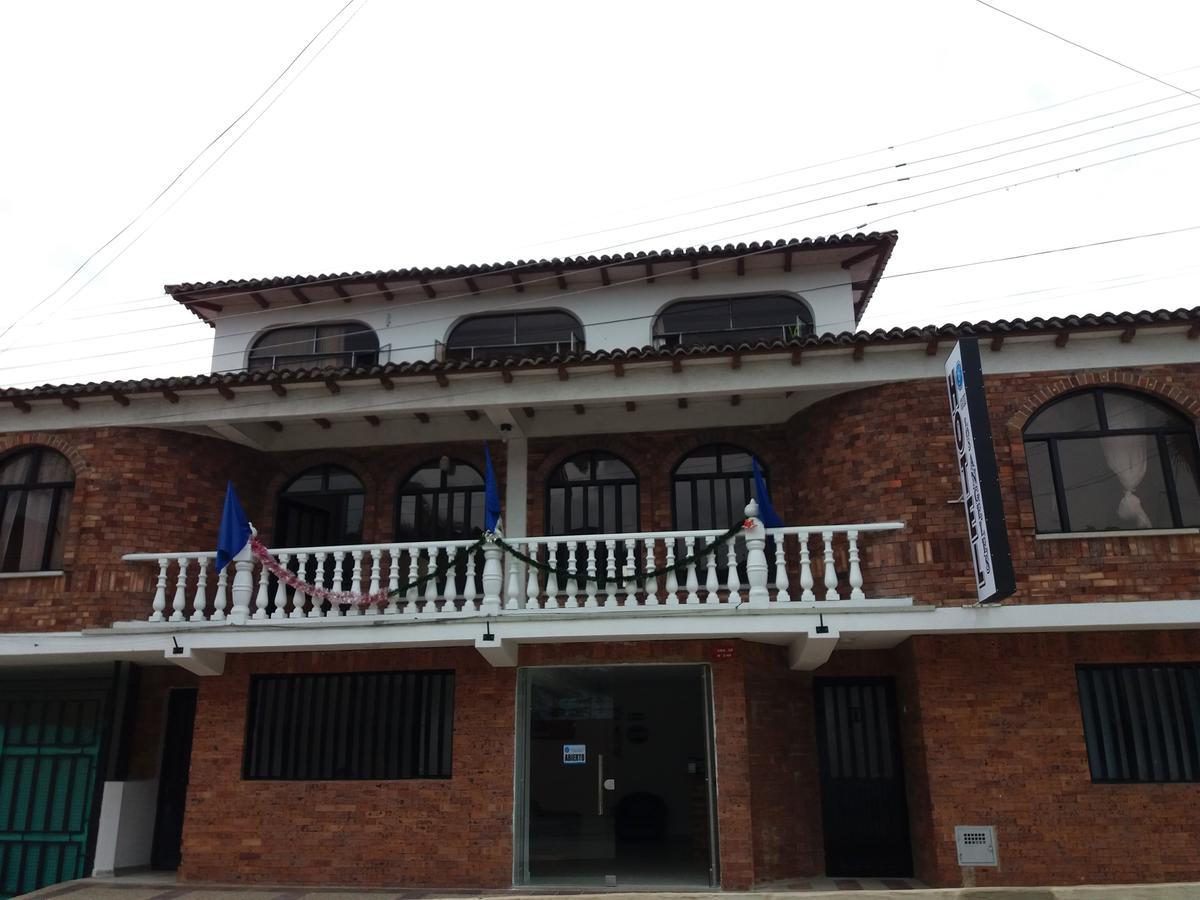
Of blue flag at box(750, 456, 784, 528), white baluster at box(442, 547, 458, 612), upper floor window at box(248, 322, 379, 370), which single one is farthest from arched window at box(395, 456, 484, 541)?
blue flag at box(750, 456, 784, 528)

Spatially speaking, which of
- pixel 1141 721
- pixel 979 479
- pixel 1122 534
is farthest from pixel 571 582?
pixel 1141 721

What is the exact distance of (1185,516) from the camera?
10.3 meters

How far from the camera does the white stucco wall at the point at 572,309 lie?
584 inches

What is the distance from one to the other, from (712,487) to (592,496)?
1.63 metres

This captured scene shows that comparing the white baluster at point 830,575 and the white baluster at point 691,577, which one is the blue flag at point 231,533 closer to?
the white baluster at point 691,577

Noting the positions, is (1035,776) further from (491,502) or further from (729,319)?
(729,319)

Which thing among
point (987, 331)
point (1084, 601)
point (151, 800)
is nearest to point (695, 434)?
point (987, 331)

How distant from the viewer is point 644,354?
35.7 feet

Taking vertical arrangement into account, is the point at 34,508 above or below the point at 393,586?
above

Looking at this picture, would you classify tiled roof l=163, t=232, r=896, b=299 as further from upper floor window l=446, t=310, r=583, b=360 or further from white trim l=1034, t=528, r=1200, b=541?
white trim l=1034, t=528, r=1200, b=541

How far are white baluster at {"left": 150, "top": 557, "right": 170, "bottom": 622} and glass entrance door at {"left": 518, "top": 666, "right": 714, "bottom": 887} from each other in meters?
4.39

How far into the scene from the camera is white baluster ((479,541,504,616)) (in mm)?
10672

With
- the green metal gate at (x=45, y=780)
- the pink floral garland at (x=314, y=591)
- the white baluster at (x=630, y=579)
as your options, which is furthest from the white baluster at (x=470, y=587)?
the green metal gate at (x=45, y=780)

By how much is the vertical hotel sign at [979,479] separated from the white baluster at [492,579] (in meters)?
5.18
